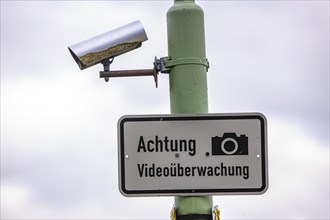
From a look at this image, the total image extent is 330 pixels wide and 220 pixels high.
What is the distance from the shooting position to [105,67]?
5.88 meters

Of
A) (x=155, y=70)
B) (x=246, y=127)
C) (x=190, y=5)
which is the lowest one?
(x=246, y=127)

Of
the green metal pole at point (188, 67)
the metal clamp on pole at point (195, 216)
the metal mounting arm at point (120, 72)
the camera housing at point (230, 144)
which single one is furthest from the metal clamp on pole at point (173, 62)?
the metal clamp on pole at point (195, 216)

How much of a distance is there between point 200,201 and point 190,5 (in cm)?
113

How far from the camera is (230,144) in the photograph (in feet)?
17.5

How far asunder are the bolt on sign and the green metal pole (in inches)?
5.8

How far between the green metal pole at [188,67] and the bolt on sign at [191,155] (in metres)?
0.15

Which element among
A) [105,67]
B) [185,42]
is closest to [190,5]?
[185,42]

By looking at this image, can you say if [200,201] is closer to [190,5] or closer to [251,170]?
[251,170]

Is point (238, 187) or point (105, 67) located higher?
point (105, 67)

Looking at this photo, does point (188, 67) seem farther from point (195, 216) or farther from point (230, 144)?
point (195, 216)

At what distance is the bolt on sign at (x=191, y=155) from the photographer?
5.27 metres

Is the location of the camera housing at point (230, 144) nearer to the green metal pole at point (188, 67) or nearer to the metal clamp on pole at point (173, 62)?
the green metal pole at point (188, 67)

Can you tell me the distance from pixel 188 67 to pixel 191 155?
51 centimetres

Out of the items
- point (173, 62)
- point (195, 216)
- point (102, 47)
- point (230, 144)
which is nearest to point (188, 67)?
point (173, 62)
